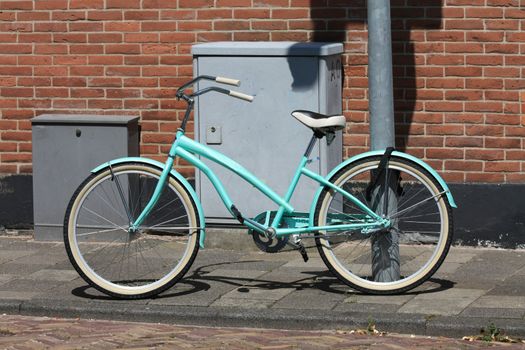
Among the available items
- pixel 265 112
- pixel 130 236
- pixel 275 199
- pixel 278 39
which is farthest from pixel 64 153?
pixel 275 199

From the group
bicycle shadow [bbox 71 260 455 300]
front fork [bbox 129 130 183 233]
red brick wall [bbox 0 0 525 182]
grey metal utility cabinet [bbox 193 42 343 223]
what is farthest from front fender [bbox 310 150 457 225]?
red brick wall [bbox 0 0 525 182]

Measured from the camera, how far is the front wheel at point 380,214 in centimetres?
752

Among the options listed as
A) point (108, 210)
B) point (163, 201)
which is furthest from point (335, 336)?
point (108, 210)

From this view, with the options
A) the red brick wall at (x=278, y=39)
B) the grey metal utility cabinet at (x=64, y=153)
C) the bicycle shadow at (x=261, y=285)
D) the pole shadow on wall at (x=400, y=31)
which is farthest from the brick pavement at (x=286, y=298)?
the pole shadow on wall at (x=400, y=31)

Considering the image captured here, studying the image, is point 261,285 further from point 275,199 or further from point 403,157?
point 403,157

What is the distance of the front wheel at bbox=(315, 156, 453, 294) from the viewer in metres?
7.52

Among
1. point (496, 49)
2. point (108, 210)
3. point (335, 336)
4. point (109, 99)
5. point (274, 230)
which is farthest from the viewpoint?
point (109, 99)

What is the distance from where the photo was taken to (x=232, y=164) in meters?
7.61

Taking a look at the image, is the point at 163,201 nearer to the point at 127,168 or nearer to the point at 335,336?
the point at 127,168

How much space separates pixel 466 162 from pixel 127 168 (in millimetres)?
2978

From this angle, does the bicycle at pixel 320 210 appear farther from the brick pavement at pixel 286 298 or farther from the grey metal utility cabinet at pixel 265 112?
the grey metal utility cabinet at pixel 265 112

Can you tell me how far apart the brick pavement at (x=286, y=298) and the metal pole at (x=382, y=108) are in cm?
23

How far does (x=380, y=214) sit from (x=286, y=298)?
77cm

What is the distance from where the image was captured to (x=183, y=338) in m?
6.84
